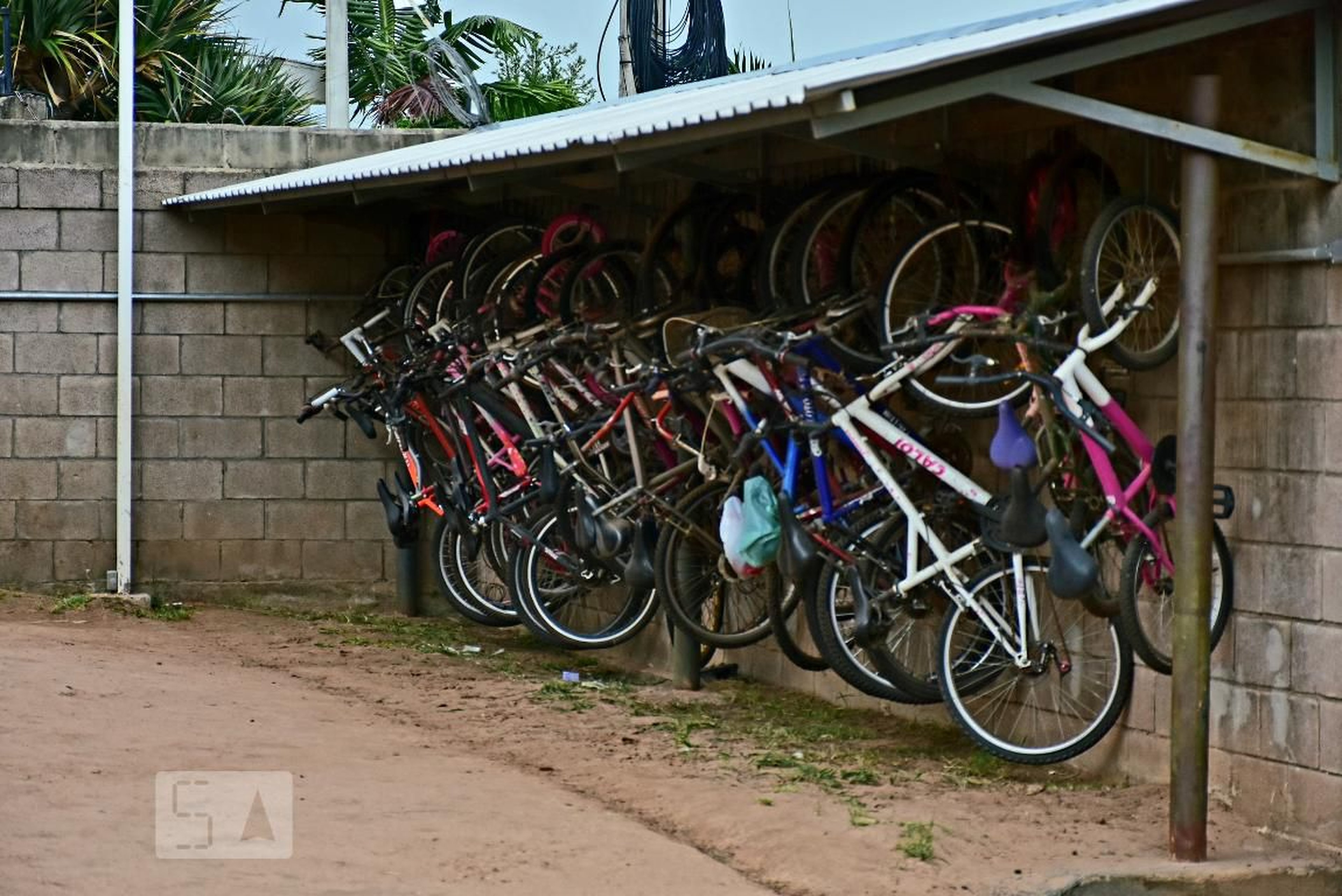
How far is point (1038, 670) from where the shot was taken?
23.8 feet

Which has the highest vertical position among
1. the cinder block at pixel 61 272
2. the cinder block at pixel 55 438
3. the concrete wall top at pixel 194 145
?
the concrete wall top at pixel 194 145

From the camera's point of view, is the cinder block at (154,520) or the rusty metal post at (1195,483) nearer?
the rusty metal post at (1195,483)

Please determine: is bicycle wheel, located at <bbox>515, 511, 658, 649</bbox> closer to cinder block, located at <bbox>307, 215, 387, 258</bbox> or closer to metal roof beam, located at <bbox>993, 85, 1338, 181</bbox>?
cinder block, located at <bbox>307, 215, 387, 258</bbox>

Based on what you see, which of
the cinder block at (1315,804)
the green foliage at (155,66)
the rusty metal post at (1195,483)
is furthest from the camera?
the green foliage at (155,66)

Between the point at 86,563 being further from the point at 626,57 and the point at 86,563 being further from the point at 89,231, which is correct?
the point at 626,57

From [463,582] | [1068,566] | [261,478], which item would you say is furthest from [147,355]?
[1068,566]

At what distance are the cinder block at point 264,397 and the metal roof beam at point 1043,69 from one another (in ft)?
21.5

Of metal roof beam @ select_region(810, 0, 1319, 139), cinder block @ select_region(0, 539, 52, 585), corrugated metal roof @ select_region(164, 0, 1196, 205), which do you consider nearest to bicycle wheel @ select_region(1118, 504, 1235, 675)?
metal roof beam @ select_region(810, 0, 1319, 139)

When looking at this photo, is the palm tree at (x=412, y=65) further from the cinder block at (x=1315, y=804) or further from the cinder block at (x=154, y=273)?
the cinder block at (x=1315, y=804)

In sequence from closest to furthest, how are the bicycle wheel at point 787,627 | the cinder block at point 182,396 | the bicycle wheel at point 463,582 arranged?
the bicycle wheel at point 787,627
the bicycle wheel at point 463,582
the cinder block at point 182,396

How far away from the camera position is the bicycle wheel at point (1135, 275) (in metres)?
6.69

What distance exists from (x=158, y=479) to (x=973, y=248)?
636 centimetres

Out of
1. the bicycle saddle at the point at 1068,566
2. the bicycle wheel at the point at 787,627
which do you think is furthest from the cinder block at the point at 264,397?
the bicycle saddle at the point at 1068,566

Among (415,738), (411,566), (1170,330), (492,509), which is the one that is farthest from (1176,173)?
(411,566)
